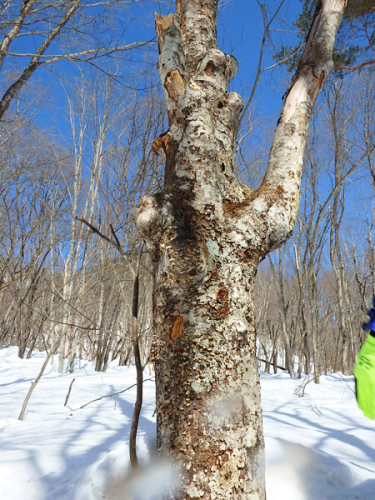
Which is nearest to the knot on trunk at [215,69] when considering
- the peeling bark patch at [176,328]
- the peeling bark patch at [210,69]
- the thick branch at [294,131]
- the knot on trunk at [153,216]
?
the peeling bark patch at [210,69]

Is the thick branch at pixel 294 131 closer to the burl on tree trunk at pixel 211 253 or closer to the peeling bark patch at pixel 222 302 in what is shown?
the burl on tree trunk at pixel 211 253

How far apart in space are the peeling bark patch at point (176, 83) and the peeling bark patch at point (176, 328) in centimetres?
97

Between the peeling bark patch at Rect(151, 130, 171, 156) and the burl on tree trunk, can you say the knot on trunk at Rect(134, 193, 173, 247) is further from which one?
the peeling bark patch at Rect(151, 130, 171, 156)

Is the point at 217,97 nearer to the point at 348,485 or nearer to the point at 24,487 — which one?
the point at 348,485

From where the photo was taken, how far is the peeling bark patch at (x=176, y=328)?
3.54 feet

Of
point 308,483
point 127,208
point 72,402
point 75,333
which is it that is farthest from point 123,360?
point 308,483

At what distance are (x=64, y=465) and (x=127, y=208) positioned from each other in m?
1.91

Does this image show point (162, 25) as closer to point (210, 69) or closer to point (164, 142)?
point (210, 69)

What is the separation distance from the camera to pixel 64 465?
1.72m

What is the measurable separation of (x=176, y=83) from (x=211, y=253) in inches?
32.1

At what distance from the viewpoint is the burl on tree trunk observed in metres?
0.97

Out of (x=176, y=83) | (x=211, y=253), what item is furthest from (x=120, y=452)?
(x=176, y=83)

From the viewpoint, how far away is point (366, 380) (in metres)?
0.94

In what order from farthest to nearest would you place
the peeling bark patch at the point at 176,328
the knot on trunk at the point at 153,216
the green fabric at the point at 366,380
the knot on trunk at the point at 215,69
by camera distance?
1. the knot on trunk at the point at 215,69
2. the knot on trunk at the point at 153,216
3. the peeling bark patch at the point at 176,328
4. the green fabric at the point at 366,380
